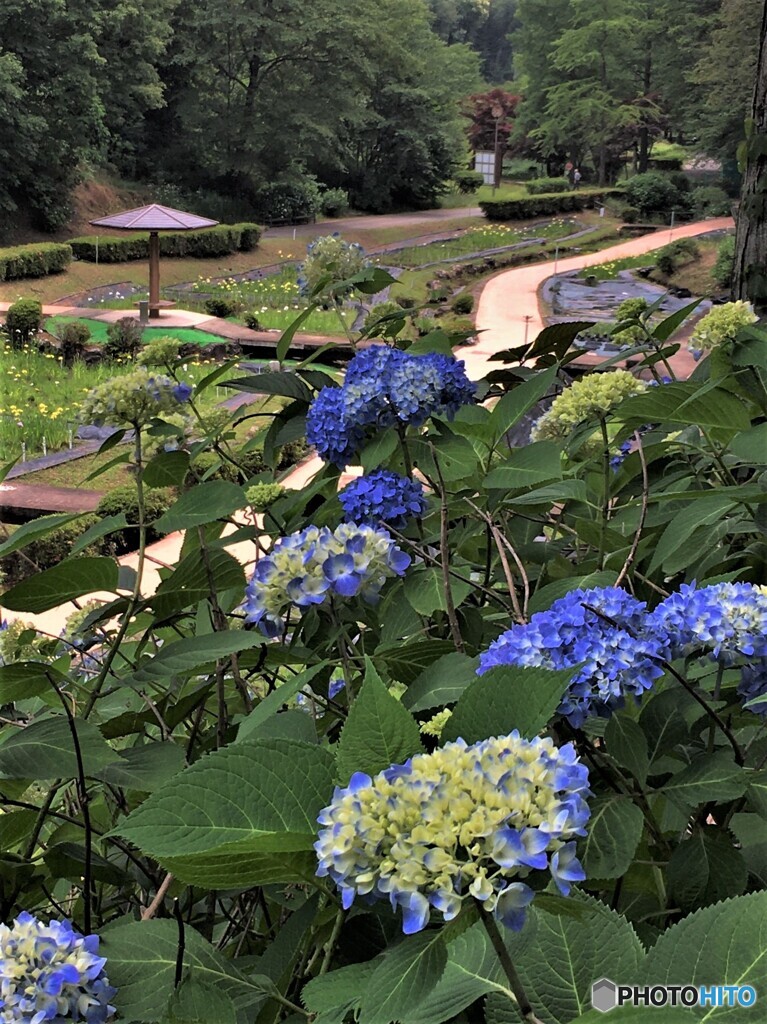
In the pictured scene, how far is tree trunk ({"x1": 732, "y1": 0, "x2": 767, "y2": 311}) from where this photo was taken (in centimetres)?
164

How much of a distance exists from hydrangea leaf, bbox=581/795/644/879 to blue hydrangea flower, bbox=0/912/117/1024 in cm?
22

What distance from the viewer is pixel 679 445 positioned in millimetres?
1021

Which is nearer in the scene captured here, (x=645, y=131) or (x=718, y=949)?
(x=718, y=949)

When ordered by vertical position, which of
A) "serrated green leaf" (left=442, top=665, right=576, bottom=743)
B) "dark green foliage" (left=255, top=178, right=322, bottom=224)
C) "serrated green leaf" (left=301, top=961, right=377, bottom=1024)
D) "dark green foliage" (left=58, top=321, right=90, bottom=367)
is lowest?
"dark green foliage" (left=58, top=321, right=90, bottom=367)

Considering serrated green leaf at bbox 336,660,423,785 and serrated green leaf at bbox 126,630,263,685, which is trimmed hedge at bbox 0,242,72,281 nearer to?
serrated green leaf at bbox 126,630,263,685

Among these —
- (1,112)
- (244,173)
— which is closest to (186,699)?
(1,112)

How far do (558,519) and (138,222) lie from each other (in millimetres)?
10769

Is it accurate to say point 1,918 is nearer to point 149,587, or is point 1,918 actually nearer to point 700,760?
point 700,760

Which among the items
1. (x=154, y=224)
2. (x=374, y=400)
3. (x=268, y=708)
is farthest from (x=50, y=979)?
(x=154, y=224)

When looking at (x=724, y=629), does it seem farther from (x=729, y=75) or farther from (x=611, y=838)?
(x=729, y=75)

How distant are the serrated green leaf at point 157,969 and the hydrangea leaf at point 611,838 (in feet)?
0.52

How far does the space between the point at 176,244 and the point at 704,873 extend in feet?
52.4

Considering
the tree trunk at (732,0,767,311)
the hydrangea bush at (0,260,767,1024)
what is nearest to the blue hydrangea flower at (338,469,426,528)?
the hydrangea bush at (0,260,767,1024)

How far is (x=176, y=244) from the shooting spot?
1539 cm
